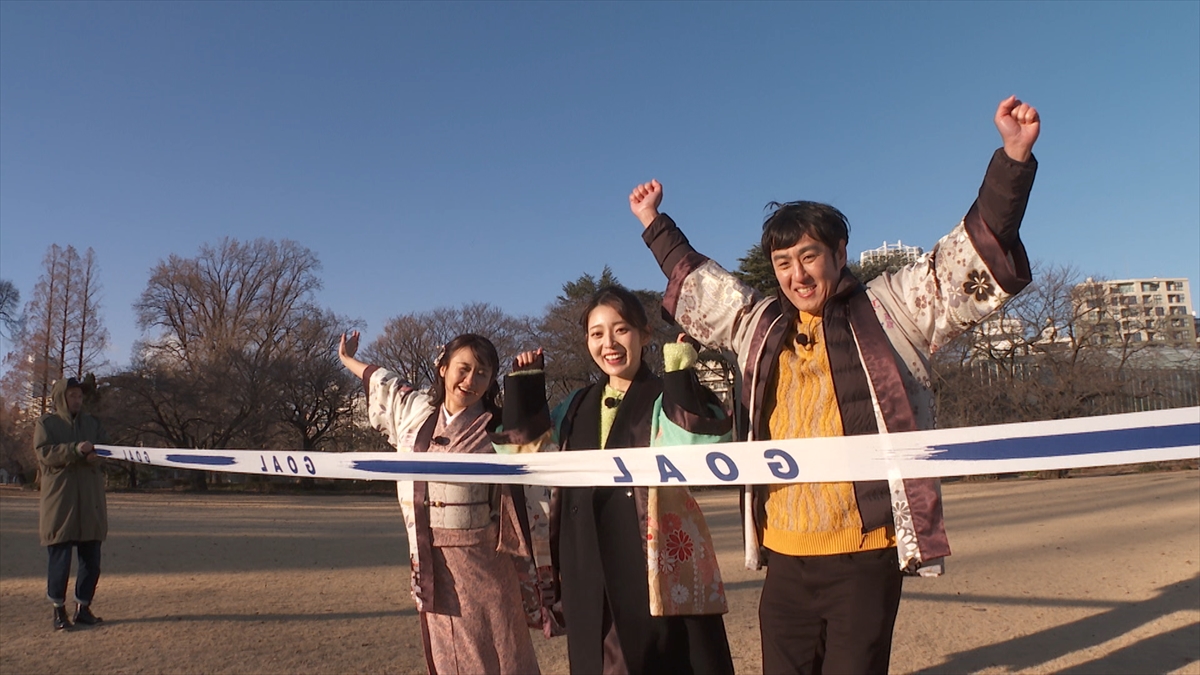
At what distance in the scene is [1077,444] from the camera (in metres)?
2.29

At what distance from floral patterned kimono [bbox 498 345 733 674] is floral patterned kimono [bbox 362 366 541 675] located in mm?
584

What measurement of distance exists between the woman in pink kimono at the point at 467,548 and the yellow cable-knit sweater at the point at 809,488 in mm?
1325

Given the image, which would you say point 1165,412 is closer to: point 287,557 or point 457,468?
point 457,468

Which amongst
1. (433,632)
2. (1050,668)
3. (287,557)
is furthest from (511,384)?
(287,557)

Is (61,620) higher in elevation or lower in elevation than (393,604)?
higher

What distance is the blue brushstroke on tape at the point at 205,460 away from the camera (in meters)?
4.25

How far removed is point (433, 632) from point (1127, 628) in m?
5.48

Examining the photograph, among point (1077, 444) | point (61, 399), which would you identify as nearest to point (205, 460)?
point (61, 399)

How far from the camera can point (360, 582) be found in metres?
8.32

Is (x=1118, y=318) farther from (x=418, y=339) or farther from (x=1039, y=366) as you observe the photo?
(x=418, y=339)

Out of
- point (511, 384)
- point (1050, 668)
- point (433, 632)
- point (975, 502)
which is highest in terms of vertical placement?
point (511, 384)

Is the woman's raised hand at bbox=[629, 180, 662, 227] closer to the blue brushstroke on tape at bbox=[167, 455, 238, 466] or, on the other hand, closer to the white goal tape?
the white goal tape

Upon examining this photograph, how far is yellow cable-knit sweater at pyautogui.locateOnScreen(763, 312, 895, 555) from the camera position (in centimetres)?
239

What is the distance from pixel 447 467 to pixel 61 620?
475 cm
